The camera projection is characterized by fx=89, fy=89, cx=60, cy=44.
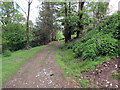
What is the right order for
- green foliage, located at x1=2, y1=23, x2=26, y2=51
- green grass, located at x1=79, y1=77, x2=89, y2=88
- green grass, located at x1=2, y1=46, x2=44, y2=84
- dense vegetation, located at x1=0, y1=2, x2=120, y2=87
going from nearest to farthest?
green grass, located at x1=79, y1=77, x2=89, y2=88
green grass, located at x1=2, y1=46, x2=44, y2=84
dense vegetation, located at x1=0, y1=2, x2=120, y2=87
green foliage, located at x1=2, y1=23, x2=26, y2=51

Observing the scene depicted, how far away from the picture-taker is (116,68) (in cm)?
394

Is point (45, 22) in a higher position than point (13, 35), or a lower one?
higher

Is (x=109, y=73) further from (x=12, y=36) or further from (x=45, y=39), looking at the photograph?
(x=45, y=39)

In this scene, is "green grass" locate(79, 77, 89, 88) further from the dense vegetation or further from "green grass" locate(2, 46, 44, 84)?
"green grass" locate(2, 46, 44, 84)

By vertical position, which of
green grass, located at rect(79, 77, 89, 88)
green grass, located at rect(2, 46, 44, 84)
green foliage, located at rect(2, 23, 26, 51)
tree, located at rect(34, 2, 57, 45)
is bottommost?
green grass, located at rect(2, 46, 44, 84)

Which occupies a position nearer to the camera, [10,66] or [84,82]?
[84,82]

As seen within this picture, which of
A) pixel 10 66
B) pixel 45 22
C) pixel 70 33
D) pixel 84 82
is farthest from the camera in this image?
pixel 45 22

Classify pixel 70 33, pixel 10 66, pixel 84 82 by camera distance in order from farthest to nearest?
pixel 70 33 < pixel 10 66 < pixel 84 82

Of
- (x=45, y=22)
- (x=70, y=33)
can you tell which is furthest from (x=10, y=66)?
(x=45, y=22)

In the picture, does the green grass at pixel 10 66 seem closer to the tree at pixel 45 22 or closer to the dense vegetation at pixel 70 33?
the dense vegetation at pixel 70 33

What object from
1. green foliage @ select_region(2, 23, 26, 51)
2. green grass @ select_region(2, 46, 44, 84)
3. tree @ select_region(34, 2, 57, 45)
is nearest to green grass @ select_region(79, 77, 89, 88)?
green grass @ select_region(2, 46, 44, 84)

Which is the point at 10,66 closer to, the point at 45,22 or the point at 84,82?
the point at 84,82

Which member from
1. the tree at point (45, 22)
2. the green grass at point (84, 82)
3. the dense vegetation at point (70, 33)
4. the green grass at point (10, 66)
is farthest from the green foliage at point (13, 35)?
the green grass at point (84, 82)

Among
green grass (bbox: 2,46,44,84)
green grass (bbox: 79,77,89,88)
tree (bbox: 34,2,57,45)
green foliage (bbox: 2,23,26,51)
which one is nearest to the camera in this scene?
green grass (bbox: 79,77,89,88)
